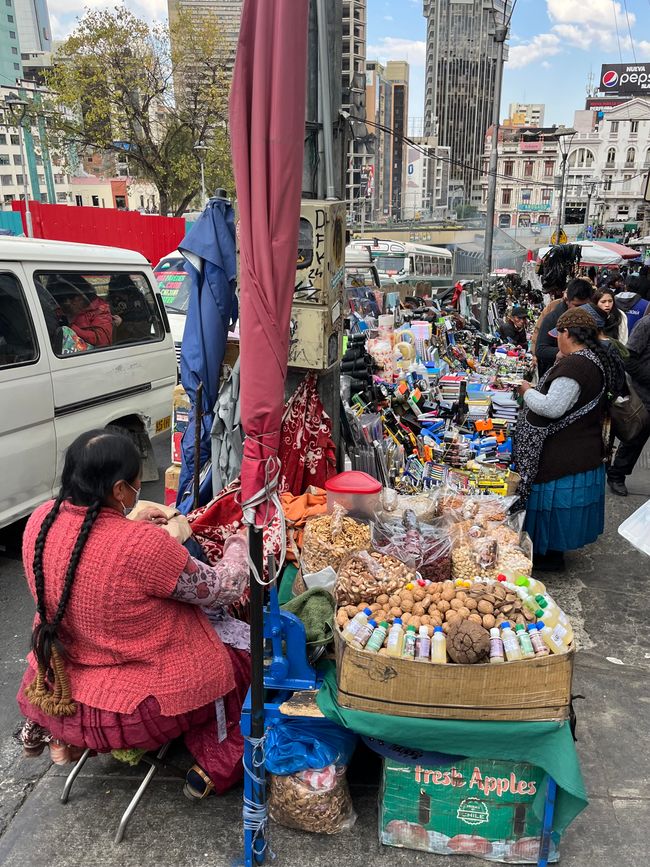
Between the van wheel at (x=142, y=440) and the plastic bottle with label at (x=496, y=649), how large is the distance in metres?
3.89

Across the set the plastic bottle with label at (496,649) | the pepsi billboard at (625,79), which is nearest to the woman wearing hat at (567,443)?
the plastic bottle with label at (496,649)

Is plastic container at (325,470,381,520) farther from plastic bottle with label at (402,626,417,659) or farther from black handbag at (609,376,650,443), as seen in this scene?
black handbag at (609,376,650,443)

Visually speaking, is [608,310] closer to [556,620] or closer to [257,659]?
[556,620]

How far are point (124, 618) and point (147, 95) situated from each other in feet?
86.5

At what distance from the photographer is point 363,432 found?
14.4 ft

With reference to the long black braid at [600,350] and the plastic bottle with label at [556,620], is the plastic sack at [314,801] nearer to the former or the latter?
the plastic bottle with label at [556,620]

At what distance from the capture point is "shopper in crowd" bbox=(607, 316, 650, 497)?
600 centimetres

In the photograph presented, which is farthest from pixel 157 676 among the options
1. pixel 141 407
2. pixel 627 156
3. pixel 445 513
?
pixel 627 156

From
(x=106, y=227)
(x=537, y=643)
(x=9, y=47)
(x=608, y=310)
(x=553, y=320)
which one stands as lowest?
(x=537, y=643)

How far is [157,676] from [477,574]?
1504mm

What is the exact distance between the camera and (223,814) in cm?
257

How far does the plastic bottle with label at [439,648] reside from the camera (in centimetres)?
215

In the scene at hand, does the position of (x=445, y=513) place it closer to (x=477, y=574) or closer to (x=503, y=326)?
(x=477, y=574)

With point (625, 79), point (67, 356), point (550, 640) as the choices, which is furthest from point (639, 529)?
point (625, 79)
